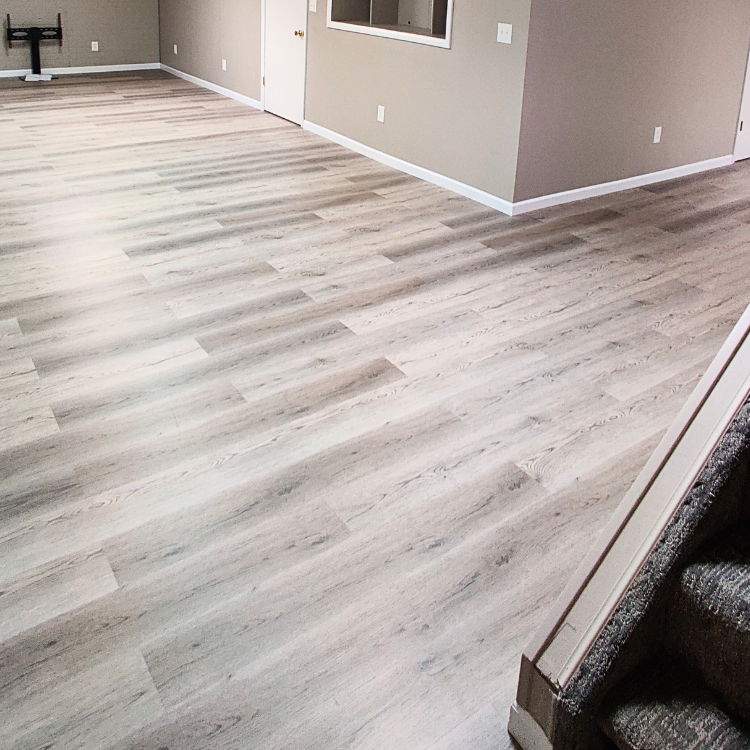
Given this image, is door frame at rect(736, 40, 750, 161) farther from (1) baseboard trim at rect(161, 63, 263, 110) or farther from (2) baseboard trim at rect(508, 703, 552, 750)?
(2) baseboard trim at rect(508, 703, 552, 750)

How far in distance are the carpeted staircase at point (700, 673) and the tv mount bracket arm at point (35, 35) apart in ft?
29.8

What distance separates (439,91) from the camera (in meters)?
5.18

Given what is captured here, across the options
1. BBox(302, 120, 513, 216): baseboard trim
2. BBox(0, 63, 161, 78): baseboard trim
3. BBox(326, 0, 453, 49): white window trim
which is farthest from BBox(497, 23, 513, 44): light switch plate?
BBox(0, 63, 161, 78): baseboard trim

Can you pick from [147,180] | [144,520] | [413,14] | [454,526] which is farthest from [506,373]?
[413,14]

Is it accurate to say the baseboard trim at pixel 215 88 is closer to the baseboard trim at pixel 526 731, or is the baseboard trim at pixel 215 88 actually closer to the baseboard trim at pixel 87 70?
the baseboard trim at pixel 87 70

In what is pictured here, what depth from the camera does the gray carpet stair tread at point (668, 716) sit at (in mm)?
1271

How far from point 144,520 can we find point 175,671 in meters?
0.56

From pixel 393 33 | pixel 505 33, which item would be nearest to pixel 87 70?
pixel 393 33

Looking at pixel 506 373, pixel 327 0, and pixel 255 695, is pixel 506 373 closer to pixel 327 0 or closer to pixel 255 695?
pixel 255 695

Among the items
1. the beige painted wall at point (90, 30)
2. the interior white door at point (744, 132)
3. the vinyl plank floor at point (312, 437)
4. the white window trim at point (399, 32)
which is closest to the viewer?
the vinyl plank floor at point (312, 437)

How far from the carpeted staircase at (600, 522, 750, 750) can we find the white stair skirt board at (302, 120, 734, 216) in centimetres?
382

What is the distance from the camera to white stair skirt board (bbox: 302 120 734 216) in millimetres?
4973

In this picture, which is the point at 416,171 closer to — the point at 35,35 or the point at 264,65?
the point at 264,65

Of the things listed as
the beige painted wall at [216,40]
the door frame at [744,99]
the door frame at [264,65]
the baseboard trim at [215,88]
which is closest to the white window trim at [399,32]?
the door frame at [264,65]
